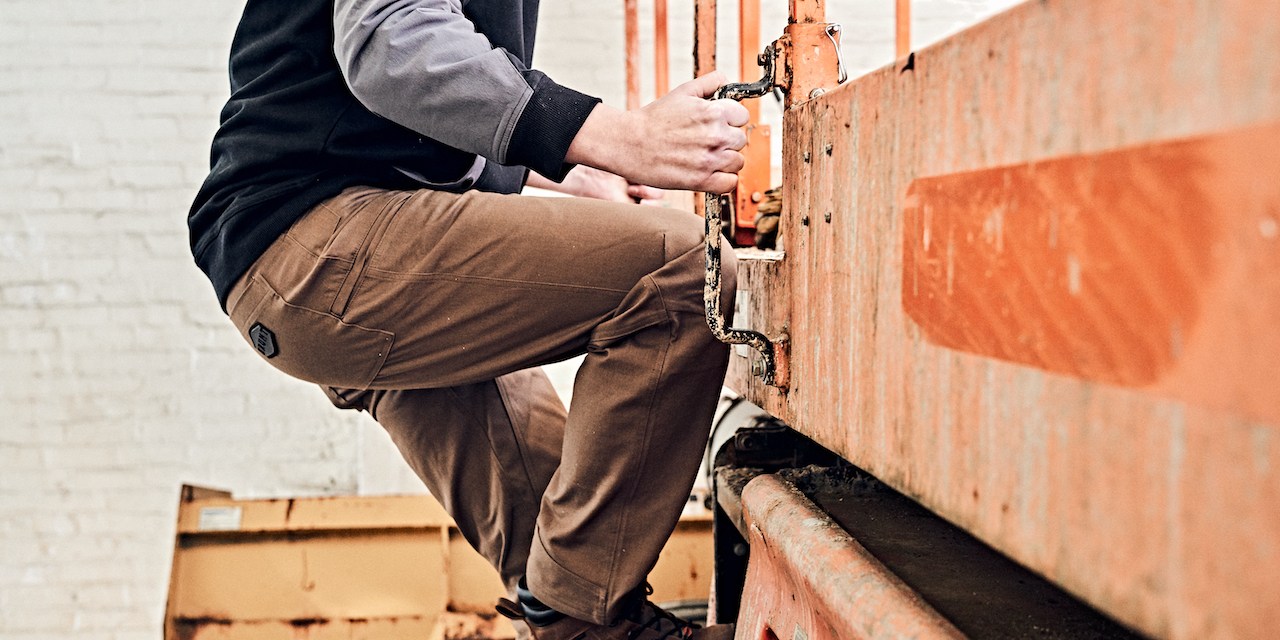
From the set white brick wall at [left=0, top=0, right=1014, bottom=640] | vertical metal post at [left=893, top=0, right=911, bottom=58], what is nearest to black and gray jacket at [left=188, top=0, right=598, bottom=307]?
vertical metal post at [left=893, top=0, right=911, bottom=58]

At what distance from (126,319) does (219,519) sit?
93cm

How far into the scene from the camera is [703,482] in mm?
3074

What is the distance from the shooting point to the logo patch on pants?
1.20m

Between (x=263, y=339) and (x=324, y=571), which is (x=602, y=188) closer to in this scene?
(x=263, y=339)

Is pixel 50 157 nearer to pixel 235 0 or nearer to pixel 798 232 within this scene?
pixel 235 0

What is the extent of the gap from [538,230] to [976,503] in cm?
68

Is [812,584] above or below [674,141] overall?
below

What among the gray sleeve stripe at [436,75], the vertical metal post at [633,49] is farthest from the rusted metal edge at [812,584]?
the vertical metal post at [633,49]

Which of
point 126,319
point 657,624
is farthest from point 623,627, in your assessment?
point 126,319

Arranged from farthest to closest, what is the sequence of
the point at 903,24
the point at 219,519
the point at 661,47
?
the point at 219,519 → the point at 661,47 → the point at 903,24

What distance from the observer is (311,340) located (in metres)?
1.17

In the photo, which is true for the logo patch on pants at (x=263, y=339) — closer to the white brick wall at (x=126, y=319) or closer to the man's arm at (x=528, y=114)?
the man's arm at (x=528, y=114)

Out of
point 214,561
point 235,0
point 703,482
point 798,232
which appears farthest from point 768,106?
point 798,232

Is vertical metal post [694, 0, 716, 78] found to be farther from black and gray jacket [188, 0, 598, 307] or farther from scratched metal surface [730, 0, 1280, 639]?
scratched metal surface [730, 0, 1280, 639]
